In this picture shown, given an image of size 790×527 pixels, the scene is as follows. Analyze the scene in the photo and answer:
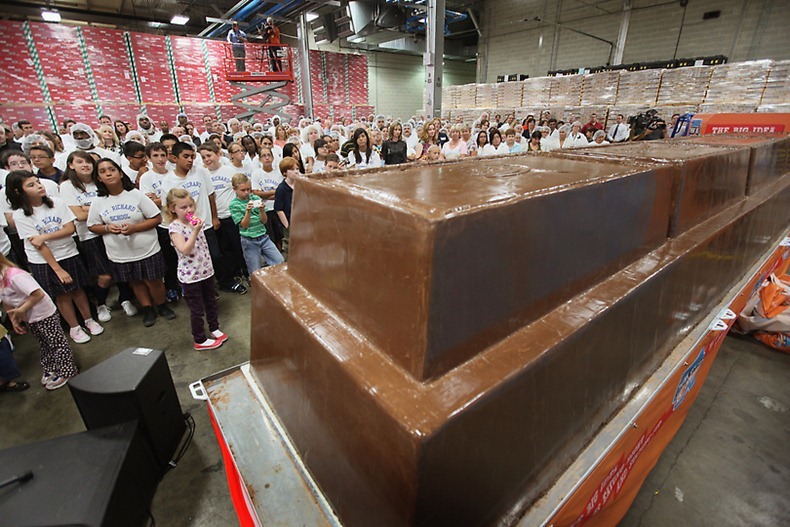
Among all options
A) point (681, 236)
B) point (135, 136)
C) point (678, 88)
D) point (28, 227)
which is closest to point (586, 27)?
point (678, 88)

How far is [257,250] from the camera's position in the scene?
3.67m

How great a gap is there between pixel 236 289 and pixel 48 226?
178cm

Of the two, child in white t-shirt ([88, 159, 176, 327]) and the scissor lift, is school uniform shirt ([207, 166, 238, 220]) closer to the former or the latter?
child in white t-shirt ([88, 159, 176, 327])

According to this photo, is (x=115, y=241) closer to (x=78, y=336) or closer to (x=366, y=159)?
(x=78, y=336)

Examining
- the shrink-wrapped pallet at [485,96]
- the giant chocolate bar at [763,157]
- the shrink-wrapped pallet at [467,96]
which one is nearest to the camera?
the giant chocolate bar at [763,157]

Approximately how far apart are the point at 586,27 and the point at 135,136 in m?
16.0

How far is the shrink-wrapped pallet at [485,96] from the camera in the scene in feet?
45.1

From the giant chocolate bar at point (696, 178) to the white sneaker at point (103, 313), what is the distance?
13.9 feet

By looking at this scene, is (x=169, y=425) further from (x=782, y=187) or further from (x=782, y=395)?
(x=782, y=187)

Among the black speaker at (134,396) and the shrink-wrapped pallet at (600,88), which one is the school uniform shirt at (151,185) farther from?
the shrink-wrapped pallet at (600,88)

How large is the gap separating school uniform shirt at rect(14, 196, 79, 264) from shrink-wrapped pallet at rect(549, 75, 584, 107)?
13013 mm

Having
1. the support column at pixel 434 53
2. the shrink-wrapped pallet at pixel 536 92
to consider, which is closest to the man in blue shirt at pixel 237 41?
the support column at pixel 434 53

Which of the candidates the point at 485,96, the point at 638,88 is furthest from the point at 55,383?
Result: the point at 485,96

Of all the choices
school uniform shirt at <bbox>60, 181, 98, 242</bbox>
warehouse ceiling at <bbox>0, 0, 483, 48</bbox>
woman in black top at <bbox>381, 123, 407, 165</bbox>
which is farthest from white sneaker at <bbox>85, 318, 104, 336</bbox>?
warehouse ceiling at <bbox>0, 0, 483, 48</bbox>
